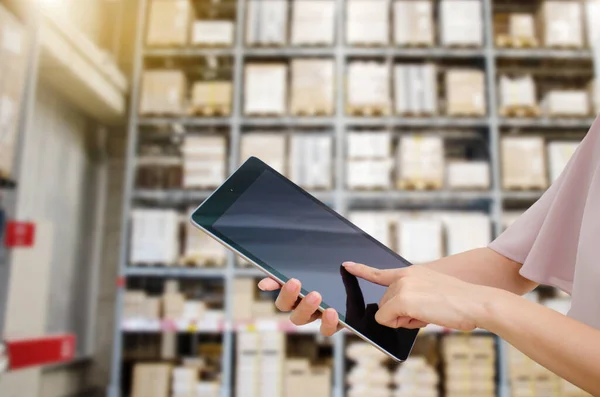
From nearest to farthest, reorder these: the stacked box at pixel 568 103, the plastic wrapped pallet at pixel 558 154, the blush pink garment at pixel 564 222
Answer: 1. the blush pink garment at pixel 564 222
2. the plastic wrapped pallet at pixel 558 154
3. the stacked box at pixel 568 103

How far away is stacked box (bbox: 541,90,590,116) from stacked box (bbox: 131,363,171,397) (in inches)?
167

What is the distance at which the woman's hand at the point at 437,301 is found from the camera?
0.87 m

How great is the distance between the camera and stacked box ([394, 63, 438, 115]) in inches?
212

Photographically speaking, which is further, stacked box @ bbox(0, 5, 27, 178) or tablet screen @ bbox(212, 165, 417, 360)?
stacked box @ bbox(0, 5, 27, 178)

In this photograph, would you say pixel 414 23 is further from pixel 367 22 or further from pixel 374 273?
pixel 374 273

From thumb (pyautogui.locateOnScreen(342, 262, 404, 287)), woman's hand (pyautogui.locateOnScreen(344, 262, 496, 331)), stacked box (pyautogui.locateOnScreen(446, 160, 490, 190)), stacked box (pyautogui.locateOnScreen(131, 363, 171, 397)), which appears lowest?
stacked box (pyautogui.locateOnScreen(131, 363, 171, 397))

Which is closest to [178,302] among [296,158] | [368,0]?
[296,158]

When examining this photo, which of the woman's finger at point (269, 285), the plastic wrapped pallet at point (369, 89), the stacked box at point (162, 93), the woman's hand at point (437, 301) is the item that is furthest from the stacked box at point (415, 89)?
the woman's hand at point (437, 301)

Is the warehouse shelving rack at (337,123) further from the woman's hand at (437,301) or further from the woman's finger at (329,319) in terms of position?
the woman's hand at (437,301)

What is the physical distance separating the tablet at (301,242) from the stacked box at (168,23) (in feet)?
15.5

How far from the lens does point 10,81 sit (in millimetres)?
3402

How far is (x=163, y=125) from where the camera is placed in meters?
5.75

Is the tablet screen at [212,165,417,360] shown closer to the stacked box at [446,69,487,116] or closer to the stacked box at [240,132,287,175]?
the stacked box at [240,132,287,175]

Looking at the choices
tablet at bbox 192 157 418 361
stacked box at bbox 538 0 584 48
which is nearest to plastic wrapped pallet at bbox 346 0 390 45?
stacked box at bbox 538 0 584 48
